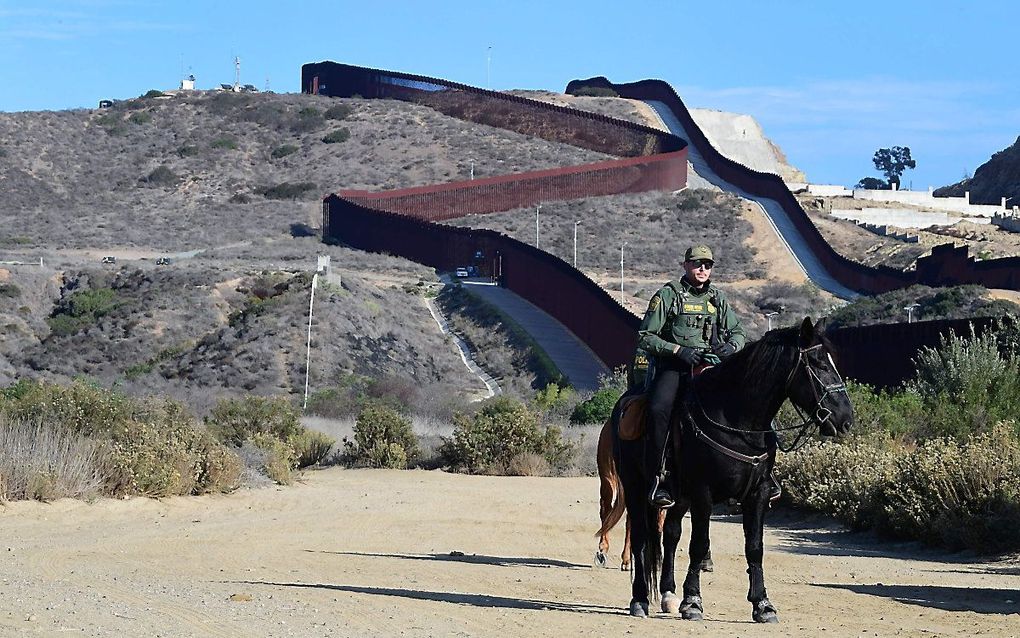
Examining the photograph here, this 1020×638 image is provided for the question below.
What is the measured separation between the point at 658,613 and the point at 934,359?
1766 centimetres

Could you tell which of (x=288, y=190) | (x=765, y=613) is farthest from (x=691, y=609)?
(x=288, y=190)

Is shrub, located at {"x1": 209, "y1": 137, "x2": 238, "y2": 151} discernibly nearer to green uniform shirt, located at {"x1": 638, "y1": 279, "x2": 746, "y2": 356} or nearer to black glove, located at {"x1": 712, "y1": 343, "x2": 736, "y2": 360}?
green uniform shirt, located at {"x1": 638, "y1": 279, "x2": 746, "y2": 356}

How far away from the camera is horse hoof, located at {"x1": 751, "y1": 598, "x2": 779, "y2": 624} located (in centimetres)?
1171

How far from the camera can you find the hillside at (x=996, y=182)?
142250 millimetres

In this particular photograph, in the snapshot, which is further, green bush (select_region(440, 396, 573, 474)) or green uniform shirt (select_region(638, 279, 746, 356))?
green bush (select_region(440, 396, 573, 474))

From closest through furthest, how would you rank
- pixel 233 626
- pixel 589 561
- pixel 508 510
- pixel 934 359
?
1. pixel 233 626
2. pixel 589 561
3. pixel 508 510
4. pixel 934 359

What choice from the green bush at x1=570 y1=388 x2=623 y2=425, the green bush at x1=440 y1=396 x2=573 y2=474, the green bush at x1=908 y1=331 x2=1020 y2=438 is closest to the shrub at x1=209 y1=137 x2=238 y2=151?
the green bush at x1=570 y1=388 x2=623 y2=425

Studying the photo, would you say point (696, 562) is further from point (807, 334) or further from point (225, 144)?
Result: point (225, 144)

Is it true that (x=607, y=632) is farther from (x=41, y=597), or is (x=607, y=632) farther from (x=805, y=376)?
(x=41, y=597)

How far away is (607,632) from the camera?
11344 mm

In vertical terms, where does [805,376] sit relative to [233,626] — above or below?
above

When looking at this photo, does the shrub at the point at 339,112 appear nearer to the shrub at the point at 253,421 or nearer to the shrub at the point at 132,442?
the shrub at the point at 253,421

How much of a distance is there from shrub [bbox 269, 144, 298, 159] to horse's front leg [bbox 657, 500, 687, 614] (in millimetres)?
115817

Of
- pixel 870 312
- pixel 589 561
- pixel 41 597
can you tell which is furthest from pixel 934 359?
pixel 870 312
